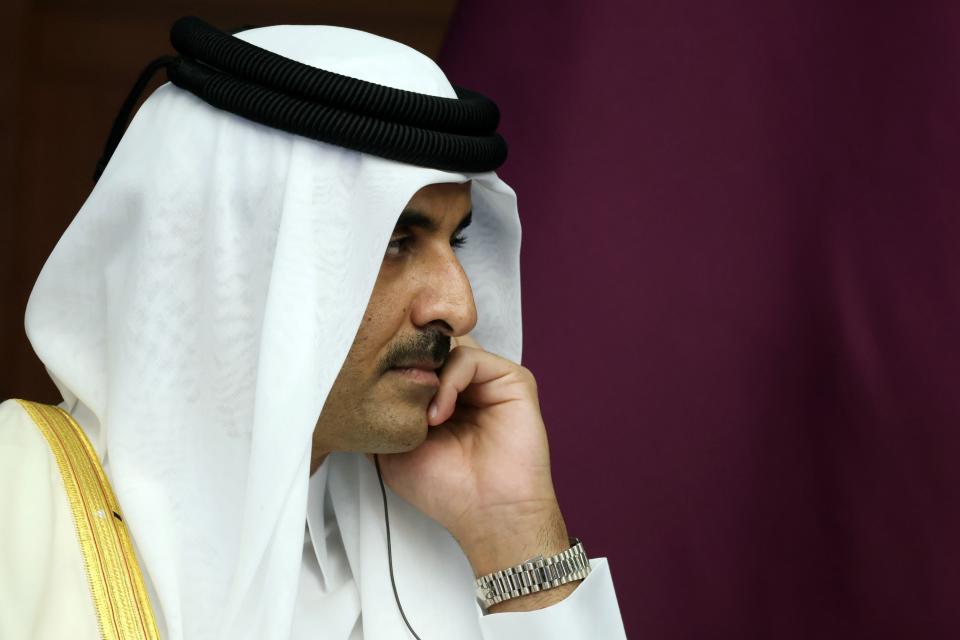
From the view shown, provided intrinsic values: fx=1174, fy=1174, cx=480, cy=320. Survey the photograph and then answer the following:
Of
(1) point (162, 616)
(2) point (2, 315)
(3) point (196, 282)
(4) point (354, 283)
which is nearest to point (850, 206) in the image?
(4) point (354, 283)

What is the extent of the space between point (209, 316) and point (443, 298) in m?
0.30

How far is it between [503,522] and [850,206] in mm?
850

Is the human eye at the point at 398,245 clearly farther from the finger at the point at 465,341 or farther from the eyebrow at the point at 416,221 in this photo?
the finger at the point at 465,341

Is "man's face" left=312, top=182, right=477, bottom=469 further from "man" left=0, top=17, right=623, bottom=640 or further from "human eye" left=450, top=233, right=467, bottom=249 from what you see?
"human eye" left=450, top=233, right=467, bottom=249

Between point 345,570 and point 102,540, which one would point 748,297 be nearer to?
point 345,570

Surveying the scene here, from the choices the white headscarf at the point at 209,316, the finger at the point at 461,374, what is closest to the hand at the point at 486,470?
the finger at the point at 461,374

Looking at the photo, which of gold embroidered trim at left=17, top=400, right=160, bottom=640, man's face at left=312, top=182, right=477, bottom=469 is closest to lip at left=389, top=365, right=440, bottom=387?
man's face at left=312, top=182, right=477, bottom=469

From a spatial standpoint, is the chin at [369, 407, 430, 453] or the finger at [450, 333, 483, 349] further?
the finger at [450, 333, 483, 349]

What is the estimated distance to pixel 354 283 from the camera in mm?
1409

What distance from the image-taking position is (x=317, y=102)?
1.42m

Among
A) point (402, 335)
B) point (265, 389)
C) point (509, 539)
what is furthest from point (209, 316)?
point (509, 539)

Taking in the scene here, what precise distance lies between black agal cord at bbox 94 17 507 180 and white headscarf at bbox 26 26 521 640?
0.03 m

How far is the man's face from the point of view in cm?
151

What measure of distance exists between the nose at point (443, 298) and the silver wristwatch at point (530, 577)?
34cm
